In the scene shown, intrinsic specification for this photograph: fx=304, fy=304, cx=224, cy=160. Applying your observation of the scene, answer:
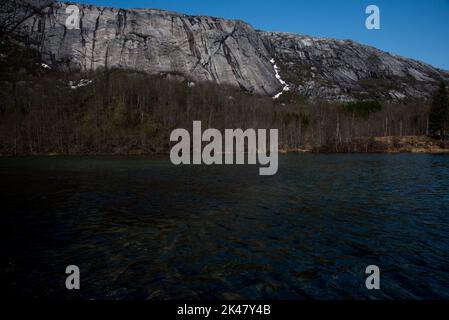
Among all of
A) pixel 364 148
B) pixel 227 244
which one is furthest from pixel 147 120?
pixel 227 244

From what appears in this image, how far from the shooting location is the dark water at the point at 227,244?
11.0m

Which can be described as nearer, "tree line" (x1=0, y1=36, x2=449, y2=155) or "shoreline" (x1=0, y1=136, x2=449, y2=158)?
"shoreline" (x1=0, y1=136, x2=449, y2=158)

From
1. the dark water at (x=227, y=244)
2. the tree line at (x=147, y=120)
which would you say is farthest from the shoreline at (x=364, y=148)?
the dark water at (x=227, y=244)

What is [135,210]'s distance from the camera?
2323cm

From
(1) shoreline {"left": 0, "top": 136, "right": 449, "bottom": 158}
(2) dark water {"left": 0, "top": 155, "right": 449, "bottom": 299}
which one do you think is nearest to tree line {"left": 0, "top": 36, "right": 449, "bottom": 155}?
(1) shoreline {"left": 0, "top": 136, "right": 449, "bottom": 158}

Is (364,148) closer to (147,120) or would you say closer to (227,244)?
(147,120)

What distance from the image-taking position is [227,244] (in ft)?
51.3

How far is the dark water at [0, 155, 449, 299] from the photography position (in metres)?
11.0

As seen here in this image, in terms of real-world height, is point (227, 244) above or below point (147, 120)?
below

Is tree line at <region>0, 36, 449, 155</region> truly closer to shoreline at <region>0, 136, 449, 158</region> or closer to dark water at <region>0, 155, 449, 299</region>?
shoreline at <region>0, 136, 449, 158</region>

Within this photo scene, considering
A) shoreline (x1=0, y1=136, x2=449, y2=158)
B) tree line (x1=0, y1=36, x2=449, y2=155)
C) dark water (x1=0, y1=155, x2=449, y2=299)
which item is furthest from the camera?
tree line (x1=0, y1=36, x2=449, y2=155)

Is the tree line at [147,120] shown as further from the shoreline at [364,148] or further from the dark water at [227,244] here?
the dark water at [227,244]
